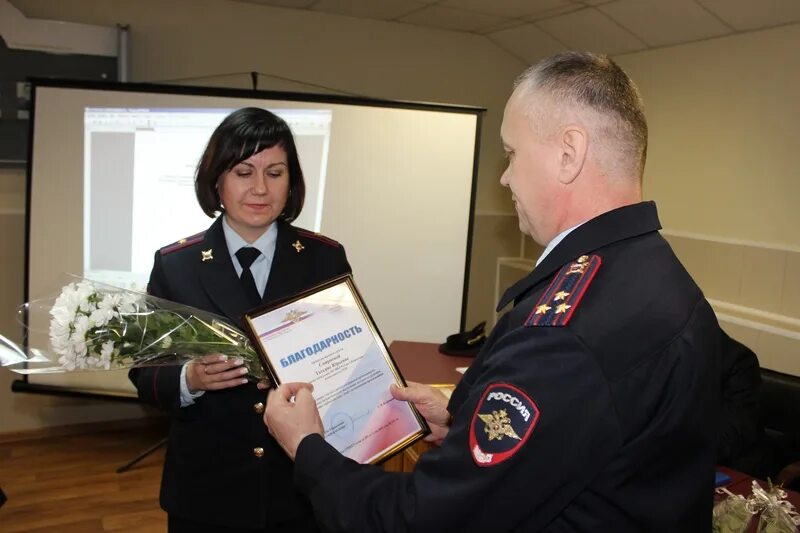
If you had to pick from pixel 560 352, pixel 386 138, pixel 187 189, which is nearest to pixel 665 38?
pixel 386 138

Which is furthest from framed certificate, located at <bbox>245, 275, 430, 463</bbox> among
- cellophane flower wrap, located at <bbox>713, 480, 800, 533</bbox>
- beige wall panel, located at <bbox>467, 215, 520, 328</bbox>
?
beige wall panel, located at <bbox>467, 215, 520, 328</bbox>

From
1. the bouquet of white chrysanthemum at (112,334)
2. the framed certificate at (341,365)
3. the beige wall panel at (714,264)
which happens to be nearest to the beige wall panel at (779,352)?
the beige wall panel at (714,264)

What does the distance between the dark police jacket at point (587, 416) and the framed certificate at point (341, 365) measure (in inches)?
14.5

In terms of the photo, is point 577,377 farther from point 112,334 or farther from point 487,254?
point 487,254

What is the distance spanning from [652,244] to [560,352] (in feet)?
0.82

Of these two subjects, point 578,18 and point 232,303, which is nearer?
point 232,303

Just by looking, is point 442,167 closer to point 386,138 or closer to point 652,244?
point 386,138

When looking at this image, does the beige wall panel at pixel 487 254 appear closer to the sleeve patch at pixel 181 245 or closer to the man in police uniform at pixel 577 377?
the sleeve patch at pixel 181 245

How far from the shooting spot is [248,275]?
5.28 ft

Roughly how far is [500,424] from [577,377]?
0.37 feet

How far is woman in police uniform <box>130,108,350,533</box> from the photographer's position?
4.96 ft

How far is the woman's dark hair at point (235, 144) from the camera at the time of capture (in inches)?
62.9

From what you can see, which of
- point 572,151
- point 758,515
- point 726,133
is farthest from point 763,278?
point 572,151


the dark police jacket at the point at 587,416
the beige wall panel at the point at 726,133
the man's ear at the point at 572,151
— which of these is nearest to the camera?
the dark police jacket at the point at 587,416
